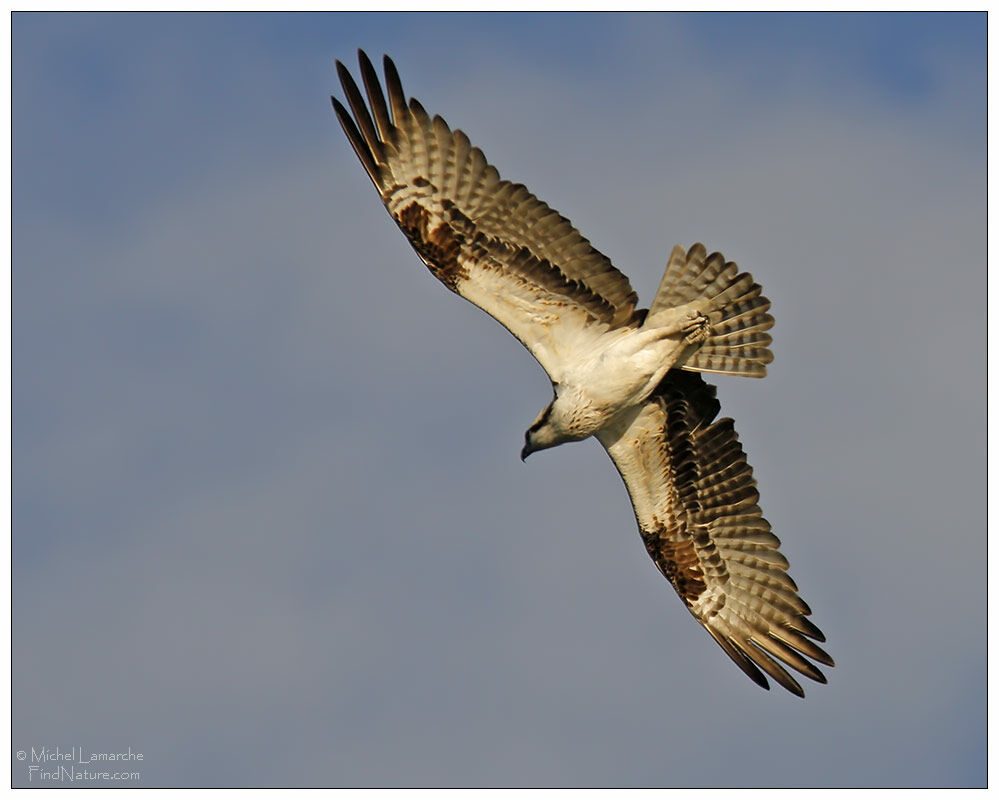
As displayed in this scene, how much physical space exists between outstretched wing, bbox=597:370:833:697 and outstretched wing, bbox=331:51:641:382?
1.04 m

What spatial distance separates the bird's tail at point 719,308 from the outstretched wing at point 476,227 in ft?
1.07

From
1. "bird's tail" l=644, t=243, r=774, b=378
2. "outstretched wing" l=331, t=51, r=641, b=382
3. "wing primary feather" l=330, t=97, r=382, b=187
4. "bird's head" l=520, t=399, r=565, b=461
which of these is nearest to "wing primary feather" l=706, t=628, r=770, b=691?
"bird's head" l=520, t=399, r=565, b=461

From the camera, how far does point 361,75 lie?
13.4m

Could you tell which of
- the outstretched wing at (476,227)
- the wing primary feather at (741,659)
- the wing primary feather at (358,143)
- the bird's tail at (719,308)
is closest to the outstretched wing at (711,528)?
the wing primary feather at (741,659)

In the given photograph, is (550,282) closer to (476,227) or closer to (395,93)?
(476,227)

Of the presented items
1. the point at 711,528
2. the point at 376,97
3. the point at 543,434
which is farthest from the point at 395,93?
the point at 711,528

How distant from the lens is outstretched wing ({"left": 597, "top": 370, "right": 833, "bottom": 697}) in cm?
1407

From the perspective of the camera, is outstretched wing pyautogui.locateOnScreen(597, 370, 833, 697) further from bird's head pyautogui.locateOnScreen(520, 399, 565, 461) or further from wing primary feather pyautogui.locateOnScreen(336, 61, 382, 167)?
wing primary feather pyautogui.locateOnScreen(336, 61, 382, 167)

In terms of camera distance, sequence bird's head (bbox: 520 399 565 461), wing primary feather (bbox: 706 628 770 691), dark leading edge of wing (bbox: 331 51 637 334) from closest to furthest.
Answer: dark leading edge of wing (bbox: 331 51 637 334)
bird's head (bbox: 520 399 565 461)
wing primary feather (bbox: 706 628 770 691)

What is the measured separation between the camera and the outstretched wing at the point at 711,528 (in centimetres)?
1407

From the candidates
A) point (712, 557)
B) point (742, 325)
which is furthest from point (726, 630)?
point (742, 325)

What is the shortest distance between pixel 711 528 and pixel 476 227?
321 centimetres

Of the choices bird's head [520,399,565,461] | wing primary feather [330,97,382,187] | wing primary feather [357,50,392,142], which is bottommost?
bird's head [520,399,565,461]

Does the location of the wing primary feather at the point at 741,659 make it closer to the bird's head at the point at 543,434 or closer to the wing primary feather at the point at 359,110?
the bird's head at the point at 543,434
